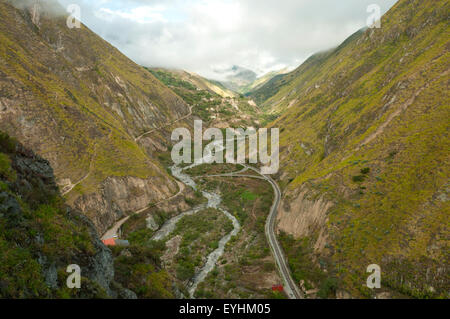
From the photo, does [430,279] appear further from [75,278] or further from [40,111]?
[40,111]

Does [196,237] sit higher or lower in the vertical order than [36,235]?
lower

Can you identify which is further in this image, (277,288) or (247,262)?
(247,262)

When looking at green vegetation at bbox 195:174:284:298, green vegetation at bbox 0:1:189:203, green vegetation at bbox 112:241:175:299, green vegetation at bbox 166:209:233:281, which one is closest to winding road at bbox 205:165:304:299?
green vegetation at bbox 195:174:284:298

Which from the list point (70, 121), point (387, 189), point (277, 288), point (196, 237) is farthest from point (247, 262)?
point (70, 121)

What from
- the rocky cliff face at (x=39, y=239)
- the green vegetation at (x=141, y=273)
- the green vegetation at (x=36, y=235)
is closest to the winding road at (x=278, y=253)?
the green vegetation at (x=141, y=273)

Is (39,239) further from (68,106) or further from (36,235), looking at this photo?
(68,106)
